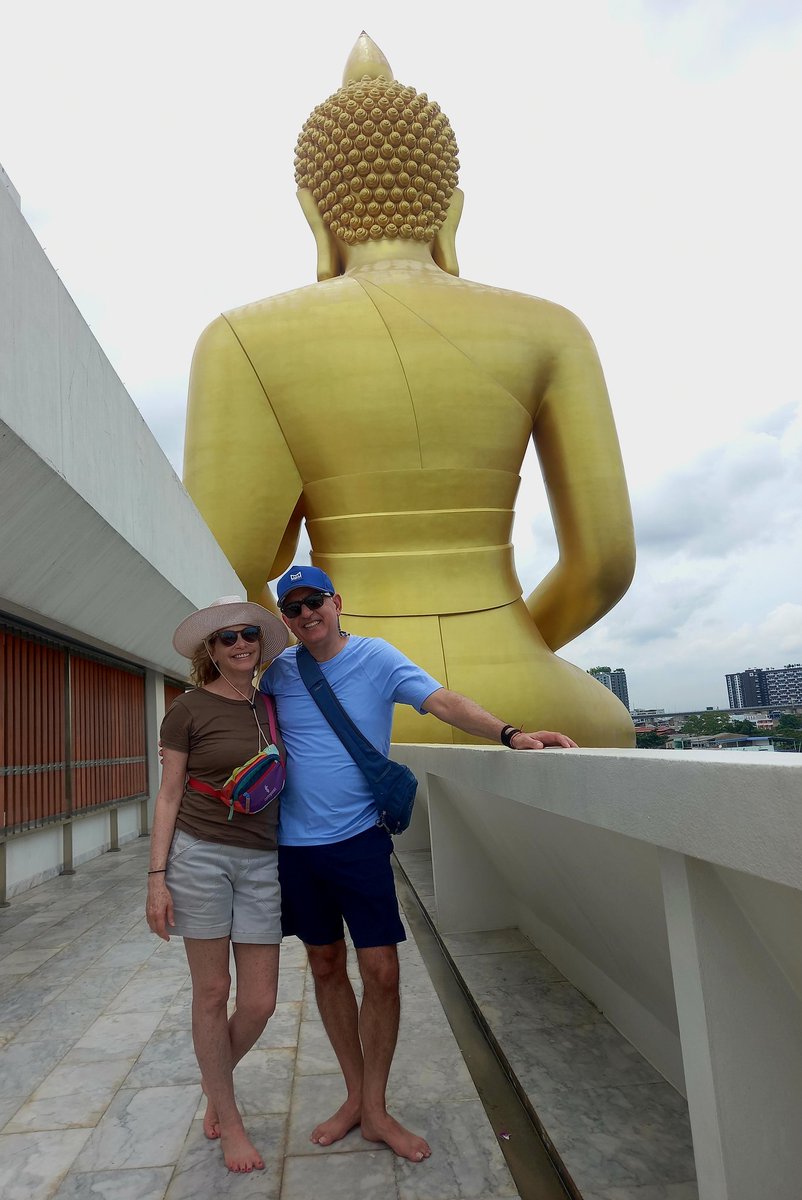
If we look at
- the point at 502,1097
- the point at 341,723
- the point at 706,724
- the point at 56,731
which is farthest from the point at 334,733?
the point at 706,724

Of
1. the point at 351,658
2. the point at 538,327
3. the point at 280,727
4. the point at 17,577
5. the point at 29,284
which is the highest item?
the point at 538,327

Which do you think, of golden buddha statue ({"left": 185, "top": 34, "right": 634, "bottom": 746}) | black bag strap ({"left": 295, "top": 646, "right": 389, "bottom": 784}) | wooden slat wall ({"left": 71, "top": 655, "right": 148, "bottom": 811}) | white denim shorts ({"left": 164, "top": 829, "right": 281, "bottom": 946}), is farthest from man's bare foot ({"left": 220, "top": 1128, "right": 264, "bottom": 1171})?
golden buddha statue ({"left": 185, "top": 34, "right": 634, "bottom": 746})

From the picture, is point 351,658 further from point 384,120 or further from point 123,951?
point 384,120

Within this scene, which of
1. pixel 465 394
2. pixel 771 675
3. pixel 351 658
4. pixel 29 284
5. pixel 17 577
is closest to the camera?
pixel 351 658

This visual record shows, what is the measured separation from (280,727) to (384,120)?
839cm

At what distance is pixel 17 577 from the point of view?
13.7 ft

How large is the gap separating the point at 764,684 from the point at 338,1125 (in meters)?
19.5

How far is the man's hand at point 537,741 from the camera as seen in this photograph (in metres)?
2.18

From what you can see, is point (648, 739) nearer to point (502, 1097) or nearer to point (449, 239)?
point (449, 239)

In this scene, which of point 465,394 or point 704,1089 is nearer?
point 704,1089

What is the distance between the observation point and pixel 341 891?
2.26m

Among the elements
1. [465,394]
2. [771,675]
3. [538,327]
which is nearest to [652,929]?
[465,394]

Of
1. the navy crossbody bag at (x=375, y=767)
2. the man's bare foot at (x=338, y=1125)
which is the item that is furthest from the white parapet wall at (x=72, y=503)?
the man's bare foot at (x=338, y=1125)

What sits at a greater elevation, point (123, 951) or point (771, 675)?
point (771, 675)
